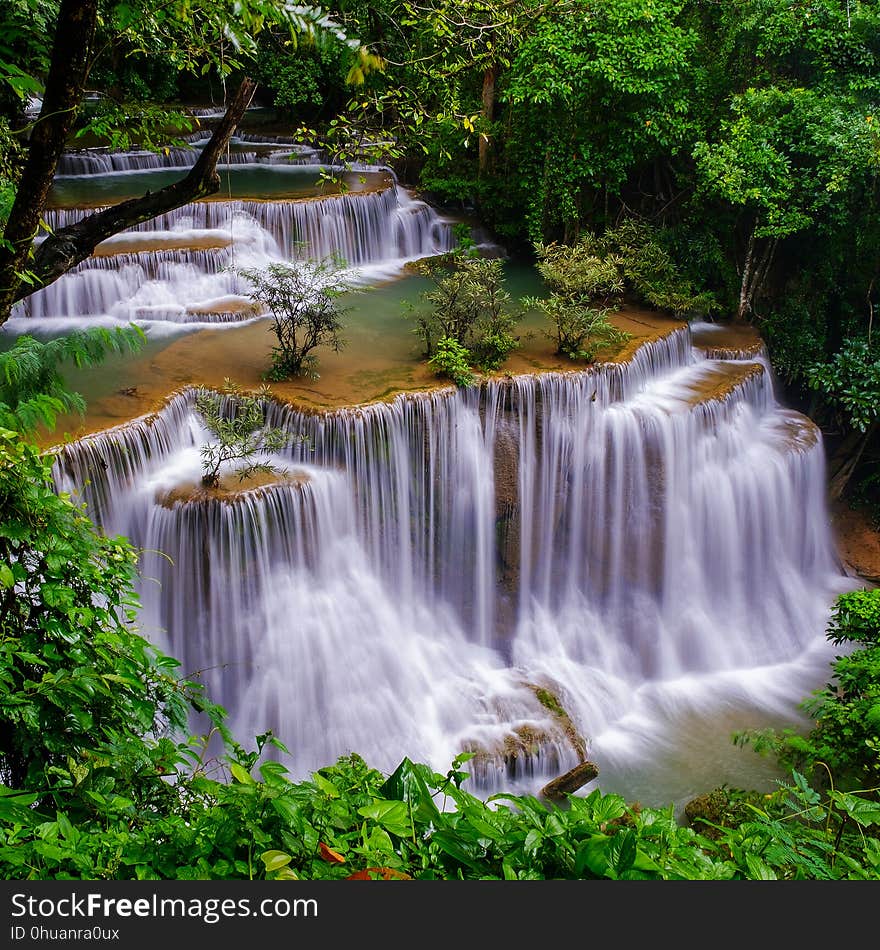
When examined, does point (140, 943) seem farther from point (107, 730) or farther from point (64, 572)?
point (64, 572)

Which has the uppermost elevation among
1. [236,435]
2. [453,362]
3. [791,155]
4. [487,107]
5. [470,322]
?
[487,107]

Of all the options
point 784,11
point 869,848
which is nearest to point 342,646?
point 869,848

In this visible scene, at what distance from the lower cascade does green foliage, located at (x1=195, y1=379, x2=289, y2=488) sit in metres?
0.25

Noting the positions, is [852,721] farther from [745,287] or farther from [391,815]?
[745,287]

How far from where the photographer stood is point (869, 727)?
19.5 feet

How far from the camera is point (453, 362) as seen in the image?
9023mm

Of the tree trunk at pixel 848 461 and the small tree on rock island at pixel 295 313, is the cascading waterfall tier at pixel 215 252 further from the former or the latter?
the tree trunk at pixel 848 461

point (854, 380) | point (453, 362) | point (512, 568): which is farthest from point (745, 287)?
point (512, 568)

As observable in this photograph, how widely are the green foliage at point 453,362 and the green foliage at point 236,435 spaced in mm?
1954

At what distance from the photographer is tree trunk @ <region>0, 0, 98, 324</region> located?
2.96m

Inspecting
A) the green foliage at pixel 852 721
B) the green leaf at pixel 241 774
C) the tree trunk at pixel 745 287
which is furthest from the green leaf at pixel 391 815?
the tree trunk at pixel 745 287

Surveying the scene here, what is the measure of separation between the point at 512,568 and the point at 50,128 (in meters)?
7.10

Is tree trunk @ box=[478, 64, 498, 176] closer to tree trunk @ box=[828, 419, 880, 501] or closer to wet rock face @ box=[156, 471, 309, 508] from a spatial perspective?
tree trunk @ box=[828, 419, 880, 501]

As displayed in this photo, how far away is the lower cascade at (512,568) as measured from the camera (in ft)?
25.0
